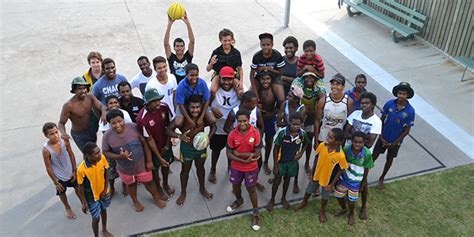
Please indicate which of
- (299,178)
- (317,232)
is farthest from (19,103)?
(317,232)

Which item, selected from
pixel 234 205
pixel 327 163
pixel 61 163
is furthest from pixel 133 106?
pixel 327 163

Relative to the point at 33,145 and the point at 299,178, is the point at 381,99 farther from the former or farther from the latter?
the point at 33,145

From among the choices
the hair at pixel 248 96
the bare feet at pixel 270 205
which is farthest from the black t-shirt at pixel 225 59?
the bare feet at pixel 270 205

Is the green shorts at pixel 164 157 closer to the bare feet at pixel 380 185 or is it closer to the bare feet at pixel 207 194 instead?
the bare feet at pixel 207 194

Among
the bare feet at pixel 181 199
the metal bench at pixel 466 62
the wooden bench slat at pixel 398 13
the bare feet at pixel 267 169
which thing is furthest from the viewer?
the wooden bench slat at pixel 398 13

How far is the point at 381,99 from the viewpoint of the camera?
8172 millimetres

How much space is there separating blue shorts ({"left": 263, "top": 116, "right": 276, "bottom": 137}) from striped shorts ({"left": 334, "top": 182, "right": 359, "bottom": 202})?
129 cm

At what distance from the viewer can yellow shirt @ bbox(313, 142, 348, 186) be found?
503 centimetres

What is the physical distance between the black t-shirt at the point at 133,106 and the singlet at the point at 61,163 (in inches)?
34.3

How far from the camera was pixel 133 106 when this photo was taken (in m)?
5.59

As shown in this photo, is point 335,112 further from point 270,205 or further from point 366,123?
point 270,205

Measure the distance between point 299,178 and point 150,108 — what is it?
2.51 m

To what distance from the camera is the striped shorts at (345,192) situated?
5.29m

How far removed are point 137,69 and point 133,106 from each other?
12.2 ft
